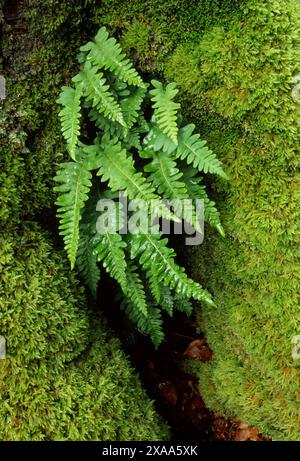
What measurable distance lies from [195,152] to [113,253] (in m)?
0.83

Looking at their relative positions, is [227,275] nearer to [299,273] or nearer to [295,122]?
[299,273]

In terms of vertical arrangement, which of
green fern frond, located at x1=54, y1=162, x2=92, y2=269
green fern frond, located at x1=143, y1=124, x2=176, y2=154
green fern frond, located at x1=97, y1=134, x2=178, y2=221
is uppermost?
green fern frond, located at x1=143, y1=124, x2=176, y2=154

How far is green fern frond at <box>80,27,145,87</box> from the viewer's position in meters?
2.86

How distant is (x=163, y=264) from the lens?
3.16 m

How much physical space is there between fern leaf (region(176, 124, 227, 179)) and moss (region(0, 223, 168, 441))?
112 cm

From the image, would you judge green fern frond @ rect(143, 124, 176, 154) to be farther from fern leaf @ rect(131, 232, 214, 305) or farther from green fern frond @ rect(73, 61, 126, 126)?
fern leaf @ rect(131, 232, 214, 305)

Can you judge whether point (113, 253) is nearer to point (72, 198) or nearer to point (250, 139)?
point (72, 198)

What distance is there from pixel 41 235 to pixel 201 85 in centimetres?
145

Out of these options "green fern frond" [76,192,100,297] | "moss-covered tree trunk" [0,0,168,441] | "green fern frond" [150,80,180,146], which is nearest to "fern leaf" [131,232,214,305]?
"green fern frond" [76,192,100,297]

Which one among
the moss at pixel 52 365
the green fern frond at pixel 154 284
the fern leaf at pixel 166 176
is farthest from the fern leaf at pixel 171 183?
the moss at pixel 52 365

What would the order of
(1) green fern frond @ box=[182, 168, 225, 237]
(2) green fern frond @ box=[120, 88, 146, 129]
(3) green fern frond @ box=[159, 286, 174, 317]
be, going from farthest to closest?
1. (3) green fern frond @ box=[159, 286, 174, 317]
2. (1) green fern frond @ box=[182, 168, 225, 237]
3. (2) green fern frond @ box=[120, 88, 146, 129]

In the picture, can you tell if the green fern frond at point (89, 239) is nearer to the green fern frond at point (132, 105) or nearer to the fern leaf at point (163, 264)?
the fern leaf at point (163, 264)
